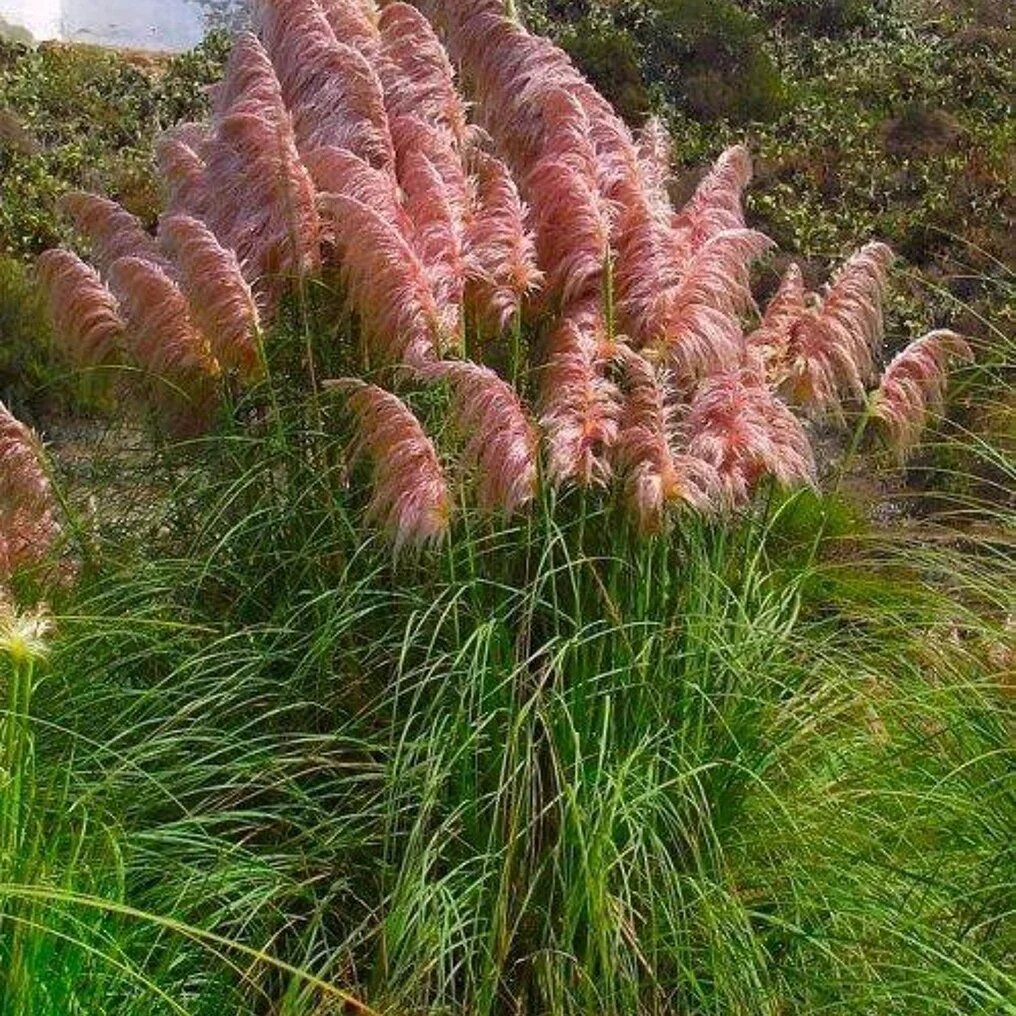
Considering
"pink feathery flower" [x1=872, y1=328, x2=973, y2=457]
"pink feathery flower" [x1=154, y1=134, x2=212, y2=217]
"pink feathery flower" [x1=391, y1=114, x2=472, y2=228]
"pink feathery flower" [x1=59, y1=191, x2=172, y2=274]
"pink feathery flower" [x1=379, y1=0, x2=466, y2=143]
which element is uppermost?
"pink feathery flower" [x1=379, y1=0, x2=466, y2=143]

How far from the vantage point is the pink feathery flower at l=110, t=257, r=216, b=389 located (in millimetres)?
4039

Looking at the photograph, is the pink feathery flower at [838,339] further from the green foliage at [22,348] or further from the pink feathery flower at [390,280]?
the green foliage at [22,348]

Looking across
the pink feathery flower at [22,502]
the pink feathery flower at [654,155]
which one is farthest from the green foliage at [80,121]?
the pink feathery flower at [654,155]

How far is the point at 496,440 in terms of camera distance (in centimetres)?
329

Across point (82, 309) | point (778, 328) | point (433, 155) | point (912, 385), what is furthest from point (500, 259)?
point (82, 309)

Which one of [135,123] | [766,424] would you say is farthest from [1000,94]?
[766,424]

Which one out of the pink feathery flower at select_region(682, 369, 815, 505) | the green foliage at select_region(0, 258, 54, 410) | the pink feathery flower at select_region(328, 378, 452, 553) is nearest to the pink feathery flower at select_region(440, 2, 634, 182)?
the pink feathery flower at select_region(682, 369, 815, 505)

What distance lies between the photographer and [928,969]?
9.13ft

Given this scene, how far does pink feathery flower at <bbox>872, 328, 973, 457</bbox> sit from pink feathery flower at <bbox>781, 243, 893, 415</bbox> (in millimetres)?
67

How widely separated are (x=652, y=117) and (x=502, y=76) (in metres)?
0.71

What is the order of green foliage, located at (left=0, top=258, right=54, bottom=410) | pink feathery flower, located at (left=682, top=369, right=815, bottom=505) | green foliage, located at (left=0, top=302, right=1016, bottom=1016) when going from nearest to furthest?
green foliage, located at (left=0, top=302, right=1016, bottom=1016) → pink feathery flower, located at (left=682, top=369, right=815, bottom=505) → green foliage, located at (left=0, top=258, right=54, bottom=410)

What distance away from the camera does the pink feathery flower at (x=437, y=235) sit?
362cm

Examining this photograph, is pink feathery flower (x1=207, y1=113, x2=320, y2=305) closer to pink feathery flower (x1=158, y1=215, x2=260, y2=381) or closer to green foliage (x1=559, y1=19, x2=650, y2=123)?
pink feathery flower (x1=158, y1=215, x2=260, y2=381)

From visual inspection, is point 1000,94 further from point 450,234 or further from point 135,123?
point 450,234
